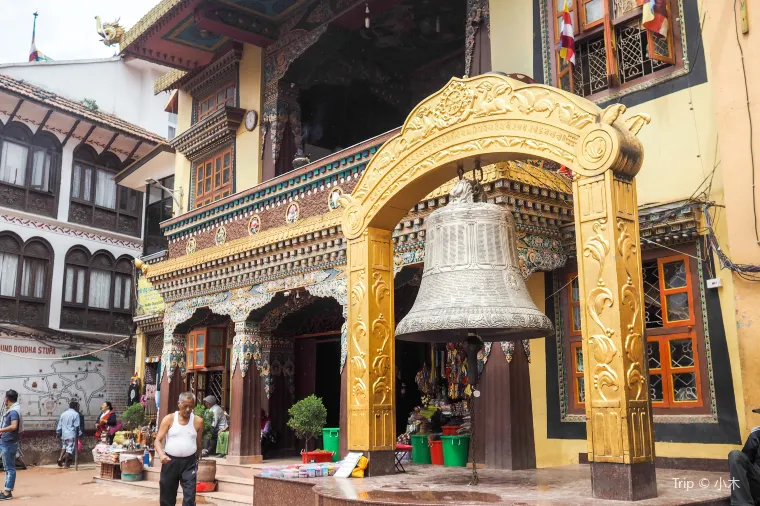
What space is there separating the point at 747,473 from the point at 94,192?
829 inches

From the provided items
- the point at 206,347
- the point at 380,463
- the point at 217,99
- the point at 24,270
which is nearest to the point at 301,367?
the point at 206,347

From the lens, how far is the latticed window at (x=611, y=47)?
8.49 meters

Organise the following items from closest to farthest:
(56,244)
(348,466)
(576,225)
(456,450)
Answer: (576,225) < (348,466) < (456,450) < (56,244)

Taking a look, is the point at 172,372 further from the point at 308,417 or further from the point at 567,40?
the point at 567,40

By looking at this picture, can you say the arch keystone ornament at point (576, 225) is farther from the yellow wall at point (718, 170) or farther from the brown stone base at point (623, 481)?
the yellow wall at point (718, 170)

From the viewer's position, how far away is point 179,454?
7.41 m

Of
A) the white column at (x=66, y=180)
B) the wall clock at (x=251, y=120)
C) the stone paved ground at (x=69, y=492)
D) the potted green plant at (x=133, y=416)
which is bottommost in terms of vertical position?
the stone paved ground at (x=69, y=492)

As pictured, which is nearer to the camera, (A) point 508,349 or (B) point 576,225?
(B) point 576,225

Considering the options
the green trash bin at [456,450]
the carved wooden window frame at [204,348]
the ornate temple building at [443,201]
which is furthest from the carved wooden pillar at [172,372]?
the green trash bin at [456,450]

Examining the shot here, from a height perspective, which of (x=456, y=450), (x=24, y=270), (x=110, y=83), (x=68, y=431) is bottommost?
(x=68, y=431)

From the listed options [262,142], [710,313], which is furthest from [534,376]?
[262,142]

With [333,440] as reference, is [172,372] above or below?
above

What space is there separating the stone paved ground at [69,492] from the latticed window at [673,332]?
8.03 m

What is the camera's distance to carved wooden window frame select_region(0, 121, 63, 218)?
20703 mm
